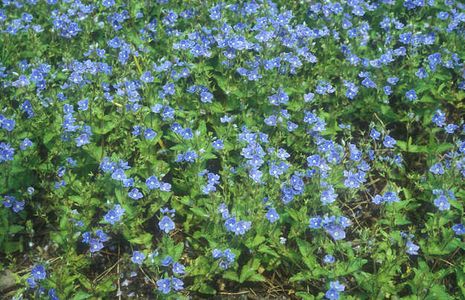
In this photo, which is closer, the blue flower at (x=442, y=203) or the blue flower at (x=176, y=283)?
the blue flower at (x=176, y=283)

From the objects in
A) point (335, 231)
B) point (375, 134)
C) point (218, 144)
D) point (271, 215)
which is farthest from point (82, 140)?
point (375, 134)

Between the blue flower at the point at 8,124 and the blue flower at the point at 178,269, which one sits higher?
the blue flower at the point at 8,124

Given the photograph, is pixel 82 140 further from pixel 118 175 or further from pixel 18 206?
pixel 18 206

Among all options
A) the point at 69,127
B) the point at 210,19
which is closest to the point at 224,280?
the point at 69,127

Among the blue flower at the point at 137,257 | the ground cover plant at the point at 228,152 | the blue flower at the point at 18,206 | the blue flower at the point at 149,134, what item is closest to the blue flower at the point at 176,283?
the ground cover plant at the point at 228,152

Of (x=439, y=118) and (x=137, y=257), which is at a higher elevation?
(x=439, y=118)

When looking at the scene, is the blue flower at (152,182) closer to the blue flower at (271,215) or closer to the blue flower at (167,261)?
the blue flower at (167,261)

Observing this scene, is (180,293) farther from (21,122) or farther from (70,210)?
(21,122)
